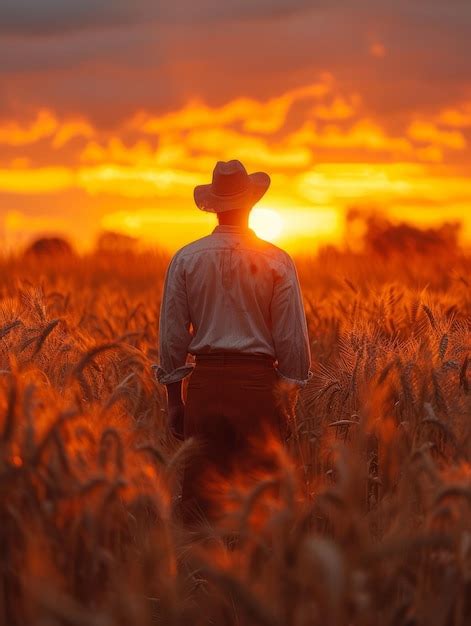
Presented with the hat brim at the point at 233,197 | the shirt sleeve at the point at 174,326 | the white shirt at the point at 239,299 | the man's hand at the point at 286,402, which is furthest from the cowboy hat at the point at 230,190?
the man's hand at the point at 286,402

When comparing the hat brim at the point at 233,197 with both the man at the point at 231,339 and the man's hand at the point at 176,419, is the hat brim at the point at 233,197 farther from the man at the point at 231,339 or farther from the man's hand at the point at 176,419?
the man's hand at the point at 176,419

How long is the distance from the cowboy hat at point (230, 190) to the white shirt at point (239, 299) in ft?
0.35

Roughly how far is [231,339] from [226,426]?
40 cm

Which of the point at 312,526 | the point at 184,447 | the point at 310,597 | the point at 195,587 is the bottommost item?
the point at 195,587

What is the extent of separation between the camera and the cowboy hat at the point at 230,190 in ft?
13.8

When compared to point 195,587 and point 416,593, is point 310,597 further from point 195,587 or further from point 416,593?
point 195,587

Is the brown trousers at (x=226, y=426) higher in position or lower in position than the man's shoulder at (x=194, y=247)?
lower

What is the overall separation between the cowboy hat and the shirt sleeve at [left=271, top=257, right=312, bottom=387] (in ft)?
1.10

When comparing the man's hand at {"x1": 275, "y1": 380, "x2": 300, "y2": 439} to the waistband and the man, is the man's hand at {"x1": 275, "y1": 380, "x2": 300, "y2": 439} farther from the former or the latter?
the waistband

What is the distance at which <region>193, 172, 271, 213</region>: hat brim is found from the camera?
422 centimetres

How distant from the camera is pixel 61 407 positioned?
9.33 ft

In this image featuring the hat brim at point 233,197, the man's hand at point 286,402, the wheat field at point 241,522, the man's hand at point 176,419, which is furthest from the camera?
the man's hand at point 176,419

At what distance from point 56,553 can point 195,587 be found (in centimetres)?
140

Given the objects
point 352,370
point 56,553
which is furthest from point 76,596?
point 352,370
